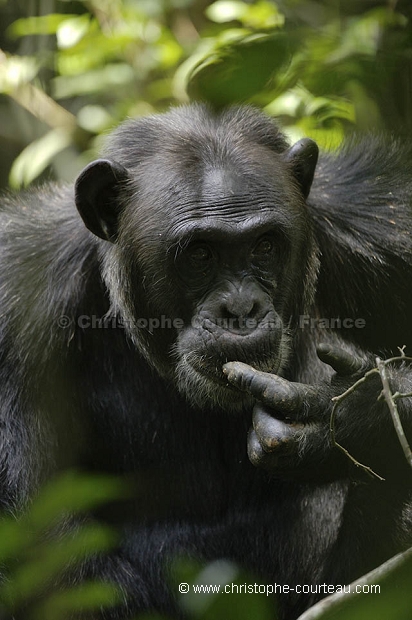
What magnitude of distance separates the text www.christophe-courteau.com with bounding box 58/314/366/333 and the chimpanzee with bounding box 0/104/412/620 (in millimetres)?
13

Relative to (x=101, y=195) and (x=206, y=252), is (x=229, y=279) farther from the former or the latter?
(x=101, y=195)

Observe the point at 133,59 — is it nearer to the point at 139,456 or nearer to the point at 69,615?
the point at 139,456

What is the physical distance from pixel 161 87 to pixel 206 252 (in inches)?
228

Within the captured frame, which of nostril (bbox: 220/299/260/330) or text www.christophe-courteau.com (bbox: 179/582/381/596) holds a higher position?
nostril (bbox: 220/299/260/330)

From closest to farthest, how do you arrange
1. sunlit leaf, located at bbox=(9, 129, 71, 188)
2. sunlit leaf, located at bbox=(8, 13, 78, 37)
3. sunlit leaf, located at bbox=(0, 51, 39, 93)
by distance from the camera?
sunlit leaf, located at bbox=(8, 13, 78, 37) → sunlit leaf, located at bbox=(0, 51, 39, 93) → sunlit leaf, located at bbox=(9, 129, 71, 188)

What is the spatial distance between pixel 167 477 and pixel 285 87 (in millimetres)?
3912

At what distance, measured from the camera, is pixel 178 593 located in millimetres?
5750

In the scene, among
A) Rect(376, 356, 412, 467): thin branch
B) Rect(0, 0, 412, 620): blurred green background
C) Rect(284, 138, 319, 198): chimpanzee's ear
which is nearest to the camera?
Rect(0, 0, 412, 620): blurred green background

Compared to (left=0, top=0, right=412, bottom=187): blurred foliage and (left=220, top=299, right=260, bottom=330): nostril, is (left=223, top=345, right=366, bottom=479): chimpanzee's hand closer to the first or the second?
(left=220, top=299, right=260, bottom=330): nostril

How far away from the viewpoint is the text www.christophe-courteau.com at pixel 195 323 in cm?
499

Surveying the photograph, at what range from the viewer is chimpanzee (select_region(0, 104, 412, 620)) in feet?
17.1

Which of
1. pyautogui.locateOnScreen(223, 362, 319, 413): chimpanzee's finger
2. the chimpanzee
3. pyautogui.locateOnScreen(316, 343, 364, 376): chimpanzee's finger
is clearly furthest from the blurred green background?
pyautogui.locateOnScreen(316, 343, 364, 376): chimpanzee's finger

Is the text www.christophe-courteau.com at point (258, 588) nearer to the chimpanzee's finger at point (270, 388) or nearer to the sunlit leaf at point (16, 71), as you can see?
the chimpanzee's finger at point (270, 388)

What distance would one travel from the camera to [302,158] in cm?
566
